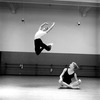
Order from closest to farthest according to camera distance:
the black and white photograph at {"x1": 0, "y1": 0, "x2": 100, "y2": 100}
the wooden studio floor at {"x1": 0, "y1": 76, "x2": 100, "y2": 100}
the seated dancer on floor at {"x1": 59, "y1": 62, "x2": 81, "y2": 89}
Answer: the wooden studio floor at {"x1": 0, "y1": 76, "x2": 100, "y2": 100}
the seated dancer on floor at {"x1": 59, "y1": 62, "x2": 81, "y2": 89}
the black and white photograph at {"x1": 0, "y1": 0, "x2": 100, "y2": 100}

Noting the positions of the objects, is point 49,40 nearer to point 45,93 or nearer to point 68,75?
point 68,75

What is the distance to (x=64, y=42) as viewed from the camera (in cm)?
1172

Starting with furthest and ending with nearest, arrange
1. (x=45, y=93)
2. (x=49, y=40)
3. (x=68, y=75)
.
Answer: (x=49, y=40), (x=68, y=75), (x=45, y=93)

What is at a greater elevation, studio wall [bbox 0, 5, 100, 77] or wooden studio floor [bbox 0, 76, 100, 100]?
studio wall [bbox 0, 5, 100, 77]

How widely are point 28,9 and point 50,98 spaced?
7912mm

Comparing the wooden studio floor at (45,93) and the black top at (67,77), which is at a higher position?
the black top at (67,77)

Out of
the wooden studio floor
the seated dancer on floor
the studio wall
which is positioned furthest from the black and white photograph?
the seated dancer on floor

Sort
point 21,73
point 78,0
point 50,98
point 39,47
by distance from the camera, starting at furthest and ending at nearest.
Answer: point 21,73 < point 78,0 < point 39,47 < point 50,98

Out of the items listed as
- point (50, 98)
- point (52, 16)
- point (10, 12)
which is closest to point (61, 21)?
point (52, 16)

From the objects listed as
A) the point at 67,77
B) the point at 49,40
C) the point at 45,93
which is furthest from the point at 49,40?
the point at 45,93

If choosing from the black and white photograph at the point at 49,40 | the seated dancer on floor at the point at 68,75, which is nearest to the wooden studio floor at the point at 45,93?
the seated dancer on floor at the point at 68,75

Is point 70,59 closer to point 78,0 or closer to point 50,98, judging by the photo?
point 78,0

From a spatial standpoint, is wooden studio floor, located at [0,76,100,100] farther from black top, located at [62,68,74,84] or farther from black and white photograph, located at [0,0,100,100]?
black and white photograph, located at [0,0,100,100]

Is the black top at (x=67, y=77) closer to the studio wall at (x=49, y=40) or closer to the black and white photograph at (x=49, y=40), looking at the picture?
the black and white photograph at (x=49, y=40)
